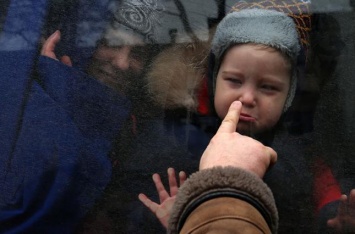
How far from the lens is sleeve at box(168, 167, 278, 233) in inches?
45.2

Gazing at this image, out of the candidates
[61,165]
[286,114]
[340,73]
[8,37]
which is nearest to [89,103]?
[61,165]

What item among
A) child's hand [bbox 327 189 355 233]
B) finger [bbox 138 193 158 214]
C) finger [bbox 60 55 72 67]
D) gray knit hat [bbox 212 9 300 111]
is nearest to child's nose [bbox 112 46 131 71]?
finger [bbox 60 55 72 67]

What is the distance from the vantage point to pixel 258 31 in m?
1.45

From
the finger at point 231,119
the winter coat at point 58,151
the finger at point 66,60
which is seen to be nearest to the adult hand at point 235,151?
the finger at point 231,119

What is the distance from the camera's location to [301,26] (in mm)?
1471

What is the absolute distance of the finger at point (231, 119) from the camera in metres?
1.37

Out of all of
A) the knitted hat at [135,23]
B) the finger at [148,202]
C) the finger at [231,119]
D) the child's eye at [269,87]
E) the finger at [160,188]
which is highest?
the knitted hat at [135,23]

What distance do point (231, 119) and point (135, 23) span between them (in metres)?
0.35

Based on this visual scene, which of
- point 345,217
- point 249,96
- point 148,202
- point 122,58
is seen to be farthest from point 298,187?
point 122,58

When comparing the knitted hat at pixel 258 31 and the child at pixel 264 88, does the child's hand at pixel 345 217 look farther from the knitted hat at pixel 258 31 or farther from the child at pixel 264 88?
the knitted hat at pixel 258 31

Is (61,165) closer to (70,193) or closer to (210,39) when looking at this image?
(70,193)

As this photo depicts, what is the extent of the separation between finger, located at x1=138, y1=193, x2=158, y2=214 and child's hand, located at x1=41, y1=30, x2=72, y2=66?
1.23 feet

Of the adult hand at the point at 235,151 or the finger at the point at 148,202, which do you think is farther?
the finger at the point at 148,202

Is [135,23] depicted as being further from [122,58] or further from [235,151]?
[235,151]
